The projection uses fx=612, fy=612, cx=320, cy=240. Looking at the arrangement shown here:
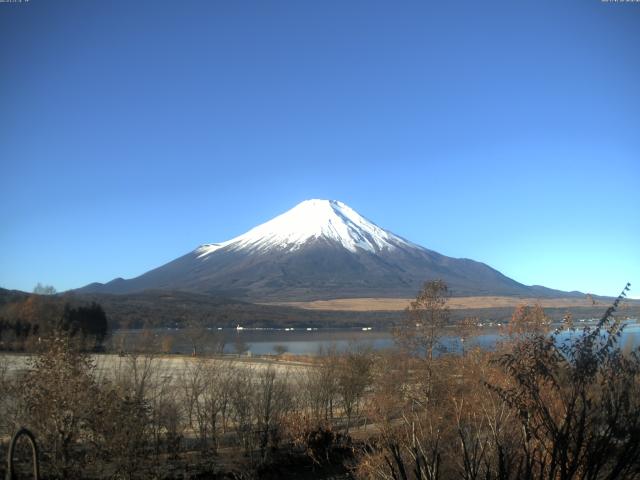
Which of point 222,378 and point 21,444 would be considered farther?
point 222,378

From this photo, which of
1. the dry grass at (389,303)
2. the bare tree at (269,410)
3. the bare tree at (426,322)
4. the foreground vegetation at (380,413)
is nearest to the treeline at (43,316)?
the bare tree at (426,322)

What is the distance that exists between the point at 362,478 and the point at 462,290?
191144 mm

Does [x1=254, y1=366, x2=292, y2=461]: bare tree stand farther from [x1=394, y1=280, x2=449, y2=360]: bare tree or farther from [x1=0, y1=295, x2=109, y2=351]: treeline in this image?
[x1=0, y1=295, x2=109, y2=351]: treeline

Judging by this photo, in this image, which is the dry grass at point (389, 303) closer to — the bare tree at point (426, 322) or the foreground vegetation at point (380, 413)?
the bare tree at point (426, 322)

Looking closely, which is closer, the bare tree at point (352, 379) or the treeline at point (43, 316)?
the bare tree at point (352, 379)

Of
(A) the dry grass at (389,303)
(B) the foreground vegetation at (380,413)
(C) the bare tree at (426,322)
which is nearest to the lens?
(B) the foreground vegetation at (380,413)

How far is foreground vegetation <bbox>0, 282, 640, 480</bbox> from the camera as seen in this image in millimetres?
5500

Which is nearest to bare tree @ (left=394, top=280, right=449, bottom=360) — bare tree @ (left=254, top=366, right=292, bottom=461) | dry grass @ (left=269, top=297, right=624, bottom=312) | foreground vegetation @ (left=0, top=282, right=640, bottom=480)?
foreground vegetation @ (left=0, top=282, right=640, bottom=480)

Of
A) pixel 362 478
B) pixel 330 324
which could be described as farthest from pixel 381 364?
pixel 330 324

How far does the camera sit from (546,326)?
22.9 metres

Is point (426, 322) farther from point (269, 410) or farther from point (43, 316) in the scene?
point (43, 316)

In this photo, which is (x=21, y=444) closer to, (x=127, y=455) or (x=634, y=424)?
(x=127, y=455)

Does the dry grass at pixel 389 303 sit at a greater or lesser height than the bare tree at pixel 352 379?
greater

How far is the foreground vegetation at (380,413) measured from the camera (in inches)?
217
